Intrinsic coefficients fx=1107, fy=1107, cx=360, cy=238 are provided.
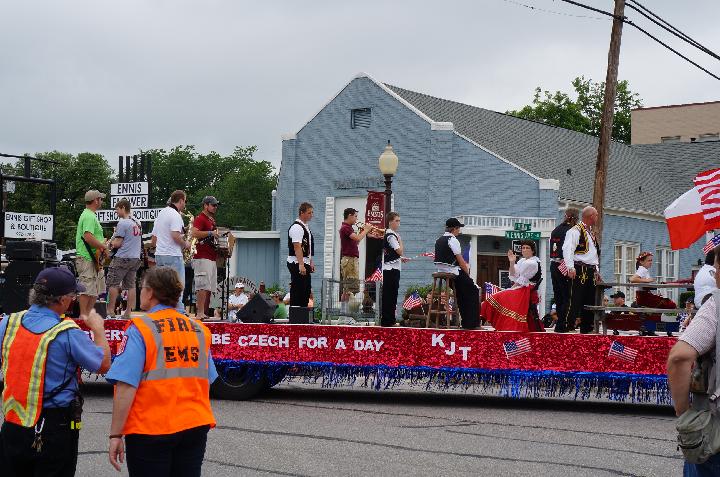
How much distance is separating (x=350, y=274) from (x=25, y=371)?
10739 millimetres

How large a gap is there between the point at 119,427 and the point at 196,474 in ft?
1.55

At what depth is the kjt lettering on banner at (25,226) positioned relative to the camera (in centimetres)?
2539

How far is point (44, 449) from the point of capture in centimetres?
575

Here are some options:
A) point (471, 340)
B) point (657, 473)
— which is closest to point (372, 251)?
point (471, 340)

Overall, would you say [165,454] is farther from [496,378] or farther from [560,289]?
[560,289]

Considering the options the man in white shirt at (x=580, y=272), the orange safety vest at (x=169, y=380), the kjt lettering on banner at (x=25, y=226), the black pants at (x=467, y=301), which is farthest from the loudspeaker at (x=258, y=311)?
the kjt lettering on banner at (x=25, y=226)

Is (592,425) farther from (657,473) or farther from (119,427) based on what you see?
(119,427)

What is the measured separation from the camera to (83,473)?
27.2 ft

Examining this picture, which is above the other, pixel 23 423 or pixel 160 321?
pixel 160 321

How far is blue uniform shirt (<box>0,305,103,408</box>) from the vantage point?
231 inches

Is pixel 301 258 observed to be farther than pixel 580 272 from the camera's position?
Yes

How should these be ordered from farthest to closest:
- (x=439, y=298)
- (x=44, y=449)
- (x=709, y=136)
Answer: (x=709, y=136) → (x=439, y=298) → (x=44, y=449)

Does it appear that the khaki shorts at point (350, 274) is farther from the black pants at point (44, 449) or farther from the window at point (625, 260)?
the window at point (625, 260)

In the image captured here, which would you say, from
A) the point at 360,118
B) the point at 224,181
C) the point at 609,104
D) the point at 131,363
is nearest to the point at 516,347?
the point at 131,363
